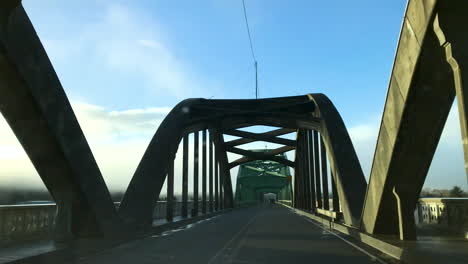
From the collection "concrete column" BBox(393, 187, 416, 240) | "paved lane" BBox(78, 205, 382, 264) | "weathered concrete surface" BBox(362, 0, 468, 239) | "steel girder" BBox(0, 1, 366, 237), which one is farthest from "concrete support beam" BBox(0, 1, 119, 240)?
"concrete column" BBox(393, 187, 416, 240)

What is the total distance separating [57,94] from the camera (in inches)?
400

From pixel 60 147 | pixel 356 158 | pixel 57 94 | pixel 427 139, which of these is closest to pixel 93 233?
pixel 60 147

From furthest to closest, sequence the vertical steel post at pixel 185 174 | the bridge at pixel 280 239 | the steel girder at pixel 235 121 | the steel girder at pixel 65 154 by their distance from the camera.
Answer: the vertical steel post at pixel 185 174 → the steel girder at pixel 235 121 → the steel girder at pixel 65 154 → the bridge at pixel 280 239

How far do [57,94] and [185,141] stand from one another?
692 inches

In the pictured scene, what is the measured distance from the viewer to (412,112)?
9.04m

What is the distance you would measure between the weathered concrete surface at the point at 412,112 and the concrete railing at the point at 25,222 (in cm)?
957

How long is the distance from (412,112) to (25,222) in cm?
1024

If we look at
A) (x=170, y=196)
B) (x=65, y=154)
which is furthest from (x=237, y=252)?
(x=170, y=196)

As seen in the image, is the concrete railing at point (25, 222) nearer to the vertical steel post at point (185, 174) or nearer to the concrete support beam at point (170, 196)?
the concrete support beam at point (170, 196)

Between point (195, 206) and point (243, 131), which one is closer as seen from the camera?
point (195, 206)

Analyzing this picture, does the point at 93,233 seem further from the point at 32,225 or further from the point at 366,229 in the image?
the point at 366,229

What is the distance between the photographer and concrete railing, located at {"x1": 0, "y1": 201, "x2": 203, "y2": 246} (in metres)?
10.5

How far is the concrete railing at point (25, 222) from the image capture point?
1046cm

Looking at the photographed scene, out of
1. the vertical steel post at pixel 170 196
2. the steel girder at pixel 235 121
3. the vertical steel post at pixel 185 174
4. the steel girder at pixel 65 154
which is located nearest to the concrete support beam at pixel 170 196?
the vertical steel post at pixel 170 196
